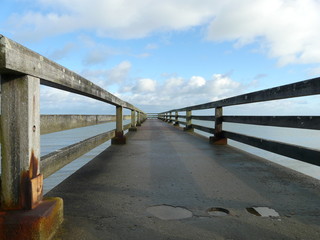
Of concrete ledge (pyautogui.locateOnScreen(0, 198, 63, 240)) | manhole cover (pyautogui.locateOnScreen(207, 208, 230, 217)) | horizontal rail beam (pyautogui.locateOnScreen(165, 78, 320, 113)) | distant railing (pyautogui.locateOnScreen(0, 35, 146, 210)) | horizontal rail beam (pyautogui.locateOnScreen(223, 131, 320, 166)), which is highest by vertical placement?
horizontal rail beam (pyautogui.locateOnScreen(165, 78, 320, 113))

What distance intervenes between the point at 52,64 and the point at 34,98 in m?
0.34

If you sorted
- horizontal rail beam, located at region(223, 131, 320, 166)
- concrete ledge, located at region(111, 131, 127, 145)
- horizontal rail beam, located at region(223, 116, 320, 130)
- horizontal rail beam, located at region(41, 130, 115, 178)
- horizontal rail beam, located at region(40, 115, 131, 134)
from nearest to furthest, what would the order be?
horizontal rail beam, located at region(41, 130, 115, 178) → horizontal rail beam, located at region(40, 115, 131, 134) → horizontal rail beam, located at region(223, 131, 320, 166) → horizontal rail beam, located at region(223, 116, 320, 130) → concrete ledge, located at region(111, 131, 127, 145)

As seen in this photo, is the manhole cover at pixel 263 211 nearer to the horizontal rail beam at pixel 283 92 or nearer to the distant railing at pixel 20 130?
the horizontal rail beam at pixel 283 92

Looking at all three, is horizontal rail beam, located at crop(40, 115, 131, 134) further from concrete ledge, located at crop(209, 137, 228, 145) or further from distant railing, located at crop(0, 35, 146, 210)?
concrete ledge, located at crop(209, 137, 228, 145)

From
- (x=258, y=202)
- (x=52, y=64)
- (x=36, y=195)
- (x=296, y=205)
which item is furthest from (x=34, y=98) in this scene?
(x=296, y=205)

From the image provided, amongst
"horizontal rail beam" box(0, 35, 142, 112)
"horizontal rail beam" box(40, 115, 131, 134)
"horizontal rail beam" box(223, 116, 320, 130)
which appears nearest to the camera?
"horizontal rail beam" box(0, 35, 142, 112)

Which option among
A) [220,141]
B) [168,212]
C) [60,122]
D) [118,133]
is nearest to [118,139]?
[118,133]

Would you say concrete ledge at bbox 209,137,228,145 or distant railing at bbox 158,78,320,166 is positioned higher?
distant railing at bbox 158,78,320,166

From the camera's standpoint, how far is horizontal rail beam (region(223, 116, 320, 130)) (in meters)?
2.53

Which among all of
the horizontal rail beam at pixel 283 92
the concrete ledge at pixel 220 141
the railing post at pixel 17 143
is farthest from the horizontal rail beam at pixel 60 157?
the concrete ledge at pixel 220 141

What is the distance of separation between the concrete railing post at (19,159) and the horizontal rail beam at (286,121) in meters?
2.55

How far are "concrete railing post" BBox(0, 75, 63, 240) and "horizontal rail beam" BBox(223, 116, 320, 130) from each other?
2551 mm

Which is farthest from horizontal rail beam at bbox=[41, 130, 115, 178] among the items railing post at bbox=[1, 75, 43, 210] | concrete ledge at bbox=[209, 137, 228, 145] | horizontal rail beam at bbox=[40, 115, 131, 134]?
concrete ledge at bbox=[209, 137, 228, 145]

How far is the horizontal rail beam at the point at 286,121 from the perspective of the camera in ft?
8.29
